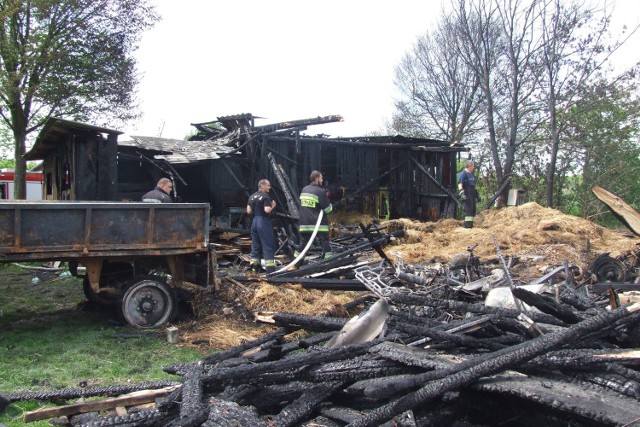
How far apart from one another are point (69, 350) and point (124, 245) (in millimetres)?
1475

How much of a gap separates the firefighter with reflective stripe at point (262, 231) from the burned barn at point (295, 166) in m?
3.56

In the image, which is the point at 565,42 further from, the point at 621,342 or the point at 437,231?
the point at 621,342

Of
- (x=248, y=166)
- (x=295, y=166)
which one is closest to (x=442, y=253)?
(x=295, y=166)

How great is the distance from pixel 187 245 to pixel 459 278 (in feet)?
12.7

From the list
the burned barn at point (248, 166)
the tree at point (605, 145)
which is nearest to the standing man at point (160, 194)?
the burned barn at point (248, 166)

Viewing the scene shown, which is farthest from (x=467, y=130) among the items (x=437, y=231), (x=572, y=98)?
(x=437, y=231)

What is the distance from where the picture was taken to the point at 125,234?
7.07 m

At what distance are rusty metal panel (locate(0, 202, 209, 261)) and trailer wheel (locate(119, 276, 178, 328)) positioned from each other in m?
0.48

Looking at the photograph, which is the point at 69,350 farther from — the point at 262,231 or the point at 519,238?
the point at 519,238

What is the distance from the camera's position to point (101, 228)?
22.7 ft

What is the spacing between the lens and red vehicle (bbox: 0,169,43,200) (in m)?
21.9

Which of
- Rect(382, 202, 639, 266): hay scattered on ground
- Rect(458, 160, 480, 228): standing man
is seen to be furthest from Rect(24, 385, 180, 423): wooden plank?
Rect(458, 160, 480, 228): standing man

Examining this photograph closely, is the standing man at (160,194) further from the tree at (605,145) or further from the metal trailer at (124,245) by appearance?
the tree at (605,145)

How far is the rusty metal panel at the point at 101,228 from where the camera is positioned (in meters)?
6.40
